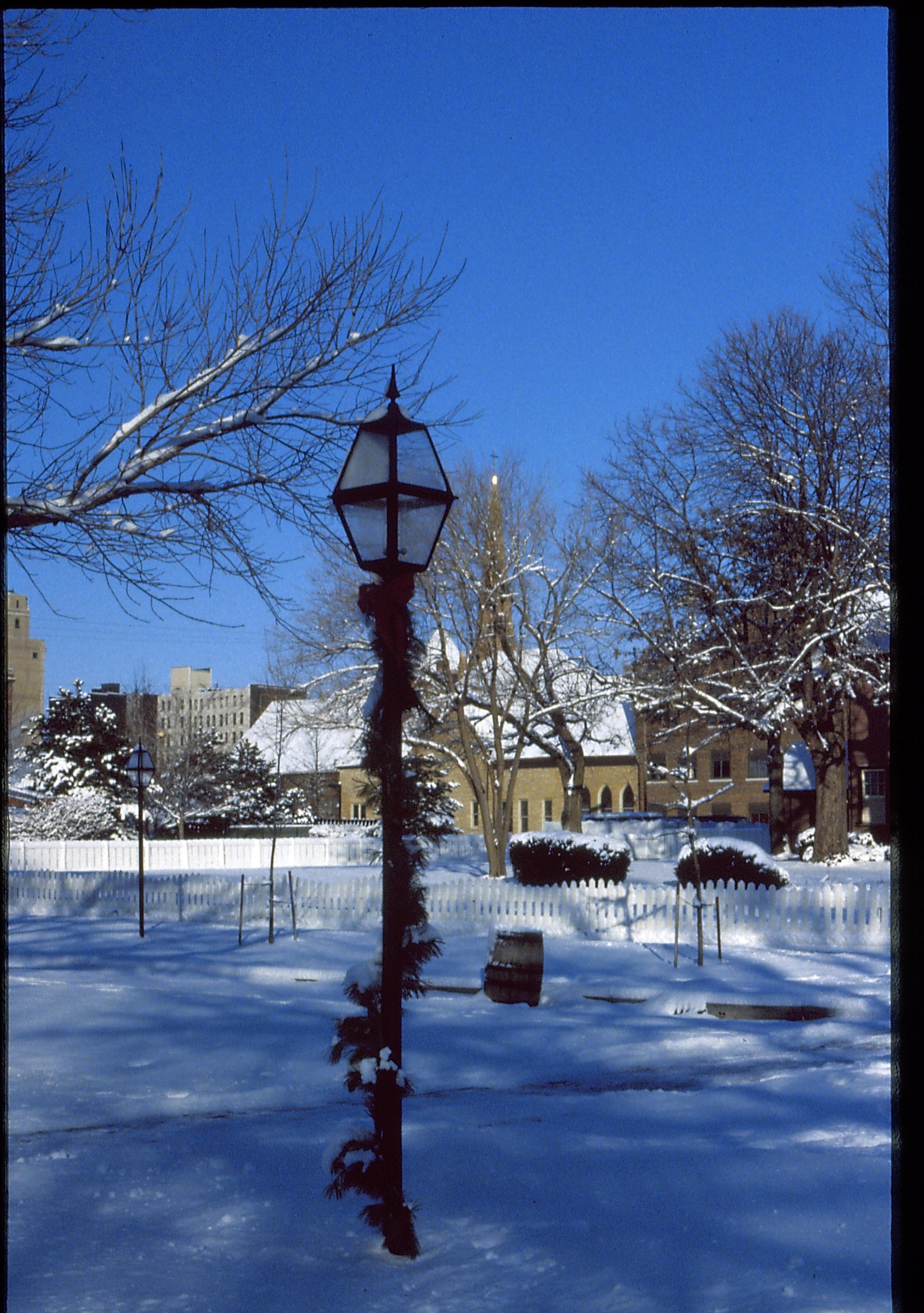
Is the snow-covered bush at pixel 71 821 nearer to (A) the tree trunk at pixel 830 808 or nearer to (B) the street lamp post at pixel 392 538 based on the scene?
(A) the tree trunk at pixel 830 808

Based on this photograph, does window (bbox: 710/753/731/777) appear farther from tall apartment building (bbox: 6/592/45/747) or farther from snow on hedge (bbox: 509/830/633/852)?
tall apartment building (bbox: 6/592/45/747)

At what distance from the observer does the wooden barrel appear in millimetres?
13438

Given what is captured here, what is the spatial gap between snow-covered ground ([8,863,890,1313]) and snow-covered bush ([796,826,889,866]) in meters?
17.1

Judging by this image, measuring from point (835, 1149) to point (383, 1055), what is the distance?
9.86 ft

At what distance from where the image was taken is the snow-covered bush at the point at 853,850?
30781mm

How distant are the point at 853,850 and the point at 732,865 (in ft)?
45.1

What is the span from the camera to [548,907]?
800 inches

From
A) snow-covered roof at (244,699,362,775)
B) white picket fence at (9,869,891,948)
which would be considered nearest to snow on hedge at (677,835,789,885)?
white picket fence at (9,869,891,948)

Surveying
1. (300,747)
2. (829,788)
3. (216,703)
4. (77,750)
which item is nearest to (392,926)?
(829,788)

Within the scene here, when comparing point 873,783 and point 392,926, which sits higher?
point 392,926

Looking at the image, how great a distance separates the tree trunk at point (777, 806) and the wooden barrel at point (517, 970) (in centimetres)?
2488

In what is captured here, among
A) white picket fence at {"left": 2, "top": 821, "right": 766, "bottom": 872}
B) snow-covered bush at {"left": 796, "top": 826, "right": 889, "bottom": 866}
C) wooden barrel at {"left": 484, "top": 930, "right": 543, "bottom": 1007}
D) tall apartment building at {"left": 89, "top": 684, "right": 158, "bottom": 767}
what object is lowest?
white picket fence at {"left": 2, "top": 821, "right": 766, "bottom": 872}

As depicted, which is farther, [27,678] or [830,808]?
[27,678]

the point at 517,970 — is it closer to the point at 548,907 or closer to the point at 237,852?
the point at 548,907
